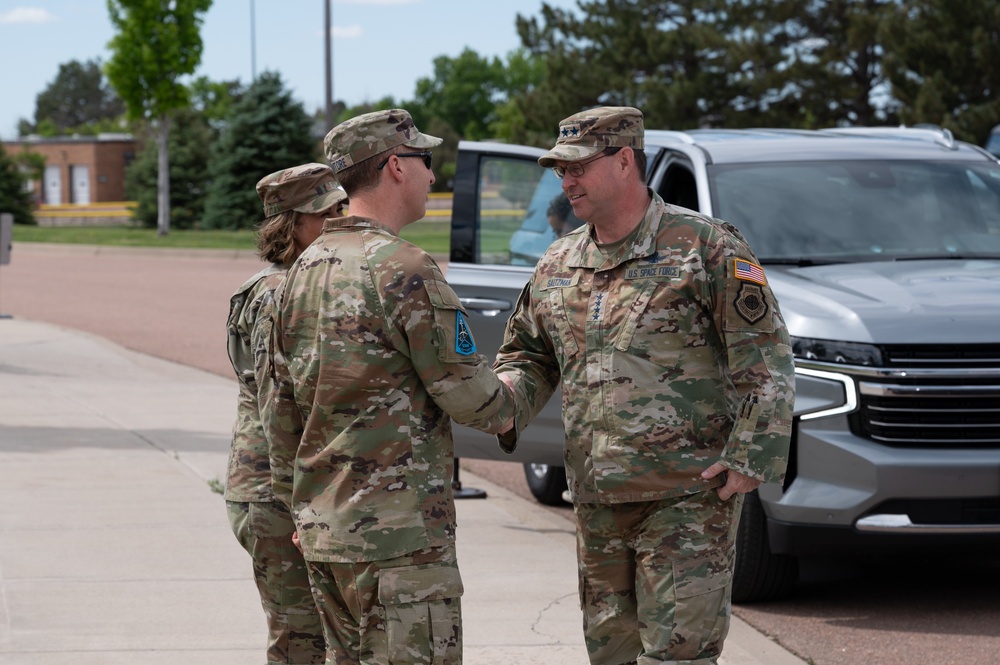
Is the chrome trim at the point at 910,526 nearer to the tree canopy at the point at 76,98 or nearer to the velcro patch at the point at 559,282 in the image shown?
the velcro patch at the point at 559,282

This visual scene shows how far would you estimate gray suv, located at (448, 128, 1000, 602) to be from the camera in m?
5.18

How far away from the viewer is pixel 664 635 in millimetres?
3502

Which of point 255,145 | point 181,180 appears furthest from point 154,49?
point 181,180

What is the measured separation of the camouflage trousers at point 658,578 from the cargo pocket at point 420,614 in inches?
24.6

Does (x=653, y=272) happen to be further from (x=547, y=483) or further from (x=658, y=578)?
(x=547, y=483)

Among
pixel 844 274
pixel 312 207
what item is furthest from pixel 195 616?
pixel 844 274

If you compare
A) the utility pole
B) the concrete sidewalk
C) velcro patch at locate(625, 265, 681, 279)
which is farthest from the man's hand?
the utility pole

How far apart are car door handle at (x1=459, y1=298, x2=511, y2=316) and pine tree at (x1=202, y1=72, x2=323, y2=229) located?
3419 cm

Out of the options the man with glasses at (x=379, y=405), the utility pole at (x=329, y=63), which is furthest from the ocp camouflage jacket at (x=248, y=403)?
the utility pole at (x=329, y=63)

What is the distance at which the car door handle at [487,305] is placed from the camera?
640 cm

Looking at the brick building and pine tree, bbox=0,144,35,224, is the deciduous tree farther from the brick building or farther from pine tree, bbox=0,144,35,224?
the brick building

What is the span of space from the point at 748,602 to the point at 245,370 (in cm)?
272

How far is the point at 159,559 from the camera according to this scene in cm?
643

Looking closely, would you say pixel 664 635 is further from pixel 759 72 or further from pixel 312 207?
pixel 759 72
